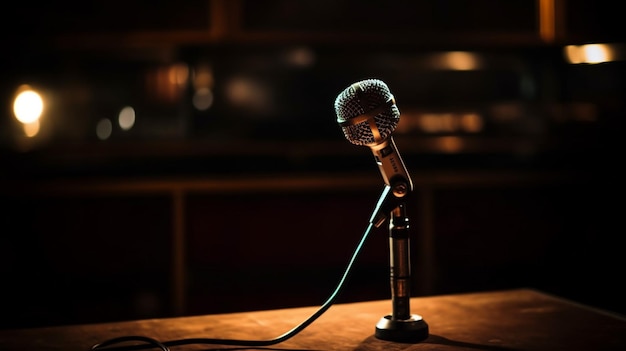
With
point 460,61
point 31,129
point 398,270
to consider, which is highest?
point 460,61

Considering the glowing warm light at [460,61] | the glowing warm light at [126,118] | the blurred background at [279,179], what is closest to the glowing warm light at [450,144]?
the blurred background at [279,179]

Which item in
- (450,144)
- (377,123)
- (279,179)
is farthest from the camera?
(450,144)

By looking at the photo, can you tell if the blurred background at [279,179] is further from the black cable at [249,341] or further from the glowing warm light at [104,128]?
the black cable at [249,341]

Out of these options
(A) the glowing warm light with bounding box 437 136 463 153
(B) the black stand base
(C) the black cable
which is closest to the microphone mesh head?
(C) the black cable

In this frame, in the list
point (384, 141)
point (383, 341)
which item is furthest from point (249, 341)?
point (384, 141)

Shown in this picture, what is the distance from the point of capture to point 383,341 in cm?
120

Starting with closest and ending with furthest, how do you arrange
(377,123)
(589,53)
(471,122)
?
(377,123) < (589,53) < (471,122)

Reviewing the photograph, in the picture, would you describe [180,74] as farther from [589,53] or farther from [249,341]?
[249,341]

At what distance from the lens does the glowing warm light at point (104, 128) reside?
137 inches

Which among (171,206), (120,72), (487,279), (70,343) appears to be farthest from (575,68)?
(70,343)

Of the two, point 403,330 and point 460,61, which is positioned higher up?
point 460,61

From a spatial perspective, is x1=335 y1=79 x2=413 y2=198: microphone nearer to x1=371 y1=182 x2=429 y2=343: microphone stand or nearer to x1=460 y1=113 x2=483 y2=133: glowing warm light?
x1=371 y1=182 x2=429 y2=343: microphone stand

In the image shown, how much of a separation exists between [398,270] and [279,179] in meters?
1.64

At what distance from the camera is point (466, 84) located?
13.8 feet
